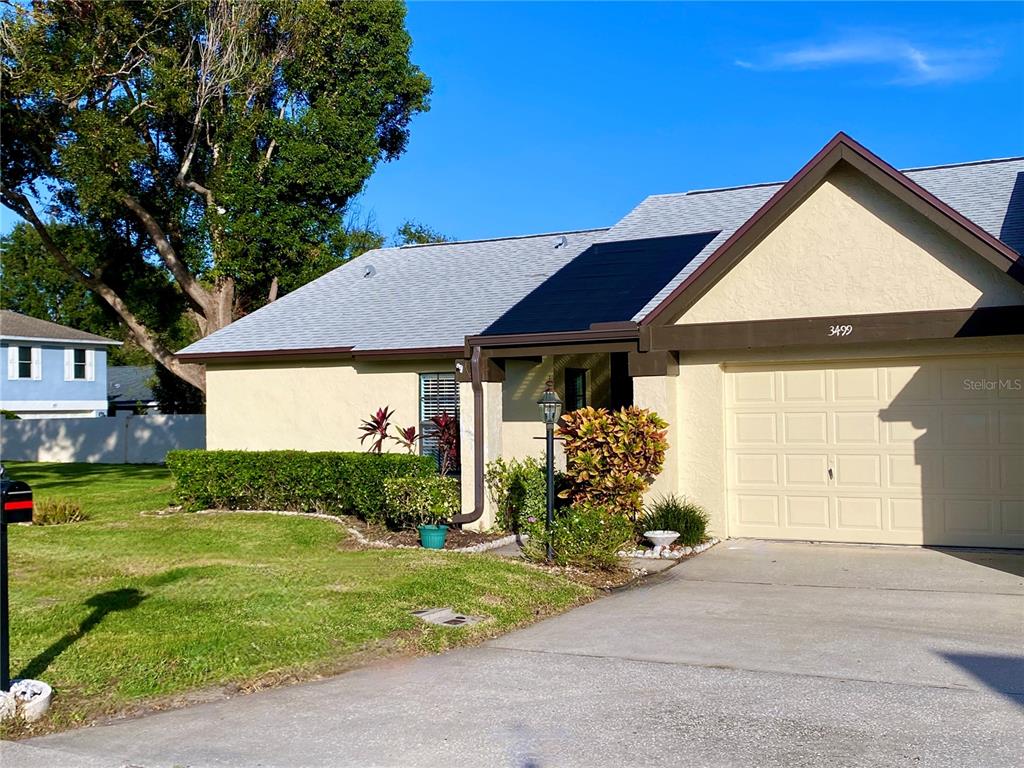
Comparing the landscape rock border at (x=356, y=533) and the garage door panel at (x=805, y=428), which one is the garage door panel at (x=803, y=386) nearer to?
the garage door panel at (x=805, y=428)

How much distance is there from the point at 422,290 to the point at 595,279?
4138 millimetres

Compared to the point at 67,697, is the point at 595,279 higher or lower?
higher

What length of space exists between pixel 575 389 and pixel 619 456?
14.6 ft

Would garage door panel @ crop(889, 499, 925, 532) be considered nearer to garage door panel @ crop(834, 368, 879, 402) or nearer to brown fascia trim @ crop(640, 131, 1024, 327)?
garage door panel @ crop(834, 368, 879, 402)

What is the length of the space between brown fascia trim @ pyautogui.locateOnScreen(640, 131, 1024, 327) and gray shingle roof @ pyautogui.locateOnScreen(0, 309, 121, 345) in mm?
32872

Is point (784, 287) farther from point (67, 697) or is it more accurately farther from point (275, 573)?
point (67, 697)

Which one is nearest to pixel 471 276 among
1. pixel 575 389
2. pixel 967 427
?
pixel 575 389

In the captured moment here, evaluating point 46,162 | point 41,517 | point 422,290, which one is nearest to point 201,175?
point 46,162

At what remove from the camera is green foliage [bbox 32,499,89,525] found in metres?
16.0

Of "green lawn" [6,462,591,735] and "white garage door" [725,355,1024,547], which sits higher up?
"white garage door" [725,355,1024,547]

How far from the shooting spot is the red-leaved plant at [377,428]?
54.3 ft

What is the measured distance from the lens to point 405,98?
3095 cm

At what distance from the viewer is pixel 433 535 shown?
43.6 feet

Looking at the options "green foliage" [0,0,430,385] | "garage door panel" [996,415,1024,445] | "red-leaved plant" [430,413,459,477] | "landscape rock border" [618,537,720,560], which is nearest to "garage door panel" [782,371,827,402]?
"garage door panel" [996,415,1024,445]
